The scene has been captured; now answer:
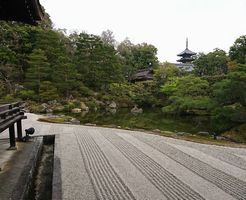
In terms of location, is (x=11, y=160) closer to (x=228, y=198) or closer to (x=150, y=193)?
(x=150, y=193)

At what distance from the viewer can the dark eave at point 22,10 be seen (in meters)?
4.46

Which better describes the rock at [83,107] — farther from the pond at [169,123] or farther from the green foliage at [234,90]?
the green foliage at [234,90]

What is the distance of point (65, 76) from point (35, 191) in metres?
22.0

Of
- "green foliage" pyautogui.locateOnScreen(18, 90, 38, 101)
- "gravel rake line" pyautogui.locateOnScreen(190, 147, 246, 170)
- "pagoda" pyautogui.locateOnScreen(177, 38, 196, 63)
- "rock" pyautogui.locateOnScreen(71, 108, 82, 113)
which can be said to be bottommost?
"rock" pyautogui.locateOnScreen(71, 108, 82, 113)

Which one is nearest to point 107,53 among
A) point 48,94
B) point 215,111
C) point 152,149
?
point 48,94

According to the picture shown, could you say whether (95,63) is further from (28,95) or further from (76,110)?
(28,95)

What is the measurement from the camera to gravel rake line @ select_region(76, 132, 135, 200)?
4.36 meters

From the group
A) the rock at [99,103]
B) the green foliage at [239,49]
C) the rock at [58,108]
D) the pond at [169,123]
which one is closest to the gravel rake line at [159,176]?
the pond at [169,123]

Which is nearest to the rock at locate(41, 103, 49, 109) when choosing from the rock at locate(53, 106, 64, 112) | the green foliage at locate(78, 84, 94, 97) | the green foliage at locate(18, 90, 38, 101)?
the rock at locate(53, 106, 64, 112)

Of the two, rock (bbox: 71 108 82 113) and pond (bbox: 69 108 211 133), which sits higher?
rock (bbox: 71 108 82 113)

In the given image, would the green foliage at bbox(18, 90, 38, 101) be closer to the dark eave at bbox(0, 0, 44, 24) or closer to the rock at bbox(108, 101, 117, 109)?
the rock at bbox(108, 101, 117, 109)

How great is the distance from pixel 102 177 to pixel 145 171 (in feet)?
2.95

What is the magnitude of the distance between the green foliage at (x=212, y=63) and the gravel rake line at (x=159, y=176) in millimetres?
25108

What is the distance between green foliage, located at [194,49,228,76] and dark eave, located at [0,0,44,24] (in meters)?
27.7
